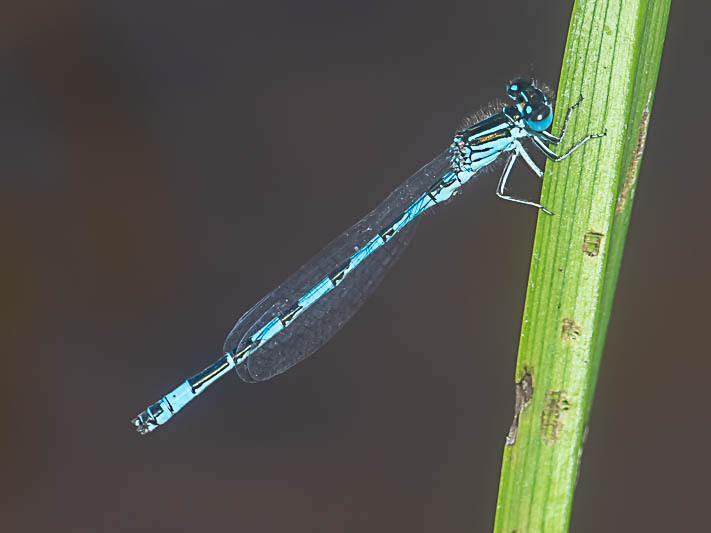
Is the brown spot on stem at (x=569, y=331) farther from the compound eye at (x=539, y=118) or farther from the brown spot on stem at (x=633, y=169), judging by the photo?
the compound eye at (x=539, y=118)

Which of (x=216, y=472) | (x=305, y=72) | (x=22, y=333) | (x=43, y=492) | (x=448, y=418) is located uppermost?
(x=305, y=72)

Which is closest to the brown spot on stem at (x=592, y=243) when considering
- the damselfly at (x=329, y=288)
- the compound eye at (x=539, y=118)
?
the compound eye at (x=539, y=118)

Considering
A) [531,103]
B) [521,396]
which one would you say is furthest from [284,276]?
[521,396]

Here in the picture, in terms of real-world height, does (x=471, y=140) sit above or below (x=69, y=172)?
below

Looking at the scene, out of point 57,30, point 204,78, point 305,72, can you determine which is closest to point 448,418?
point 305,72

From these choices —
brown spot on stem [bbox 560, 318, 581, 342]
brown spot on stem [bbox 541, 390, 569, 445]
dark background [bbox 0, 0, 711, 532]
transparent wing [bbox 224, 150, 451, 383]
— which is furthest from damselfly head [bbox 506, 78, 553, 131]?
brown spot on stem [bbox 541, 390, 569, 445]

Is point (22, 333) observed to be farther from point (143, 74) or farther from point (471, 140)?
point (471, 140)

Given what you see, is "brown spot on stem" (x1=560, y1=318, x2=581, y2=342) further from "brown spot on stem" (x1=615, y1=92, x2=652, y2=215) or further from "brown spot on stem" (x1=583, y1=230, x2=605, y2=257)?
"brown spot on stem" (x1=615, y1=92, x2=652, y2=215)

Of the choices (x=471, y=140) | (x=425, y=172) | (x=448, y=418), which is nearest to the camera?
(x=471, y=140)
